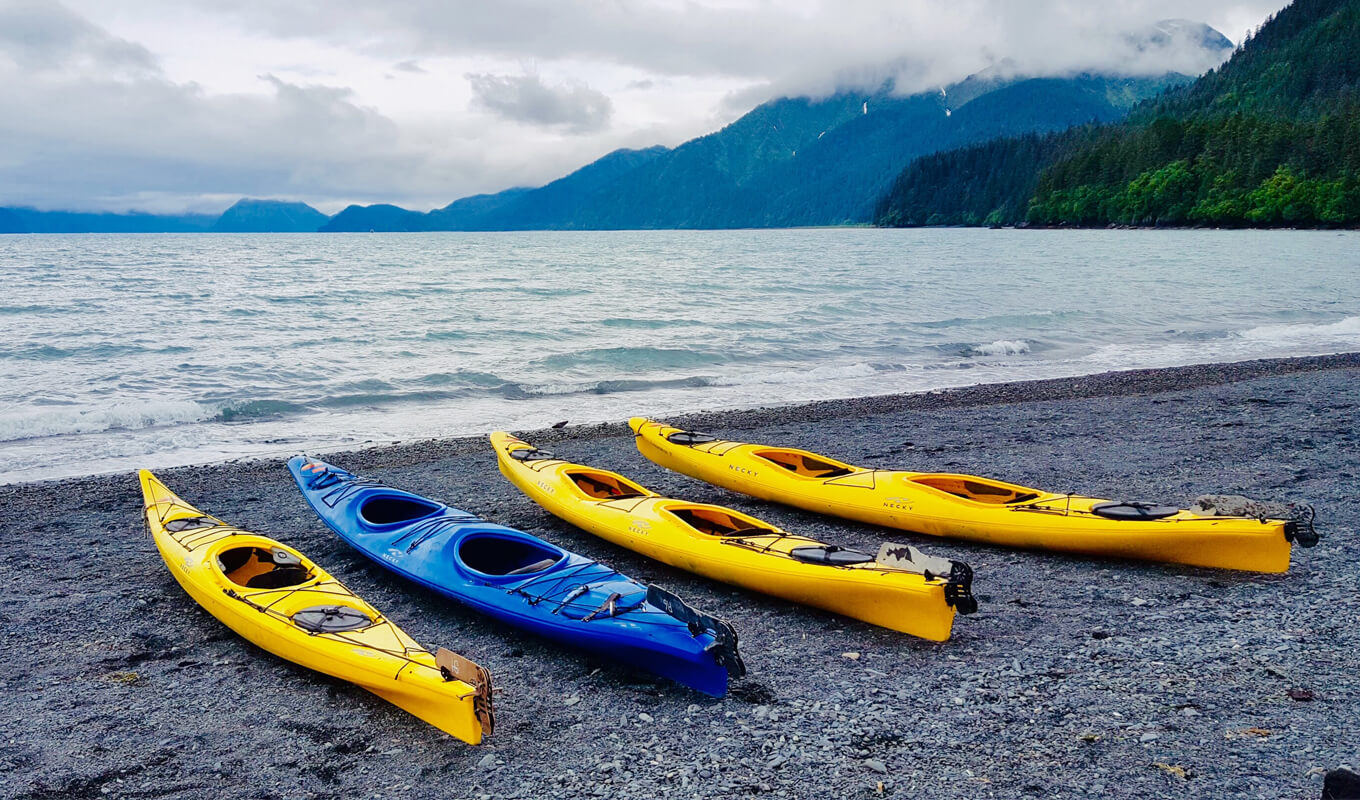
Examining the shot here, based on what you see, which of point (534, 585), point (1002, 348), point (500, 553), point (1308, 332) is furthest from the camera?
point (1308, 332)

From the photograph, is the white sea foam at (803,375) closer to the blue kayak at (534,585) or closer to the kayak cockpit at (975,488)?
the kayak cockpit at (975,488)

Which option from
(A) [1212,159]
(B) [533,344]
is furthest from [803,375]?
(A) [1212,159]

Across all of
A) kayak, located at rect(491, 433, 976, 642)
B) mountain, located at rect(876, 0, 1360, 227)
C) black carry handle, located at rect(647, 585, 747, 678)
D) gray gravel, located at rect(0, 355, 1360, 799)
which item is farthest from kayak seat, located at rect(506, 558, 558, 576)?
mountain, located at rect(876, 0, 1360, 227)

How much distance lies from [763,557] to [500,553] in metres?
1.93

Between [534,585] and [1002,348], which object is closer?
[534,585]

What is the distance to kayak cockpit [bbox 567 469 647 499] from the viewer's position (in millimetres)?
7371

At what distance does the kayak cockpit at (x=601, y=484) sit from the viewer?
7.37m

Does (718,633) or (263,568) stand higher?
(718,633)

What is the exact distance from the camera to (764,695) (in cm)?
447

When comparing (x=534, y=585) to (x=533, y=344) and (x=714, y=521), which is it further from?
(x=533, y=344)

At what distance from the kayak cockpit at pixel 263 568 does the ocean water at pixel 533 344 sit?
236 inches

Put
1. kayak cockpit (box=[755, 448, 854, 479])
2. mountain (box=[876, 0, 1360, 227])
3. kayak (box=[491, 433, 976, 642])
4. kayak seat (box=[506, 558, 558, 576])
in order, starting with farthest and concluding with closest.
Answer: mountain (box=[876, 0, 1360, 227]), kayak cockpit (box=[755, 448, 854, 479]), kayak seat (box=[506, 558, 558, 576]), kayak (box=[491, 433, 976, 642])

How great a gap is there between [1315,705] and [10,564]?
29.9 feet

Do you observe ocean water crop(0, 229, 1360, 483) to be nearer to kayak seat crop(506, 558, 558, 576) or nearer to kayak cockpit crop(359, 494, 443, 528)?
kayak cockpit crop(359, 494, 443, 528)
